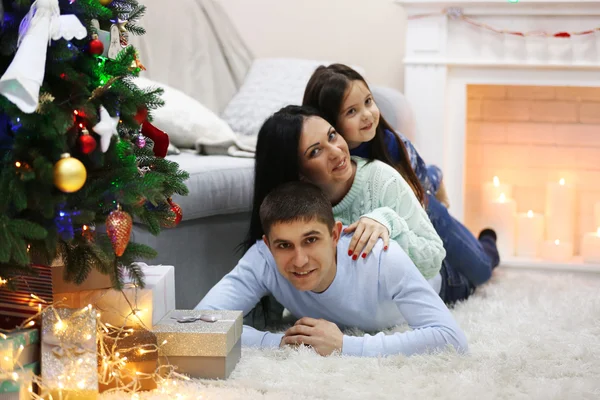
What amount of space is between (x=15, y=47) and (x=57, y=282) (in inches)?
17.0

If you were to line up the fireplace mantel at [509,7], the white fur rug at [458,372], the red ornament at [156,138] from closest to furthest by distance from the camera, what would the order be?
1. the white fur rug at [458,372]
2. the red ornament at [156,138]
3. the fireplace mantel at [509,7]

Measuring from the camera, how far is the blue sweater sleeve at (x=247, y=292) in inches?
72.4

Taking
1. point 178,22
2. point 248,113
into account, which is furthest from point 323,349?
point 178,22

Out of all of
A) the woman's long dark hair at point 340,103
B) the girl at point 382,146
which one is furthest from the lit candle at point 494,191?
the woman's long dark hair at point 340,103

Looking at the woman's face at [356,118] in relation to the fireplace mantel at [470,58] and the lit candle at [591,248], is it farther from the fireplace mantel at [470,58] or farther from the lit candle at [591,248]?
the lit candle at [591,248]

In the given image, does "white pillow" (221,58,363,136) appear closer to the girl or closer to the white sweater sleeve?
the girl

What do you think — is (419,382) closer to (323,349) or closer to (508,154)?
(323,349)

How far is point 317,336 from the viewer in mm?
1749

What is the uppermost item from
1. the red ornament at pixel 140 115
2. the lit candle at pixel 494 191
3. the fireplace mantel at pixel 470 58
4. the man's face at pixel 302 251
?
the fireplace mantel at pixel 470 58

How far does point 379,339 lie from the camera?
1749 millimetres

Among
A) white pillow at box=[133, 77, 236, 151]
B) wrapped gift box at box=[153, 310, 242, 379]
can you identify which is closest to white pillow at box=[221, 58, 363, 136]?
white pillow at box=[133, 77, 236, 151]

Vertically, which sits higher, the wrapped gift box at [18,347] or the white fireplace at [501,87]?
the white fireplace at [501,87]

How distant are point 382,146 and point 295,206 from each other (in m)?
0.56

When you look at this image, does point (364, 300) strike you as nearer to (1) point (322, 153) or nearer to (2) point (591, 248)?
(1) point (322, 153)
